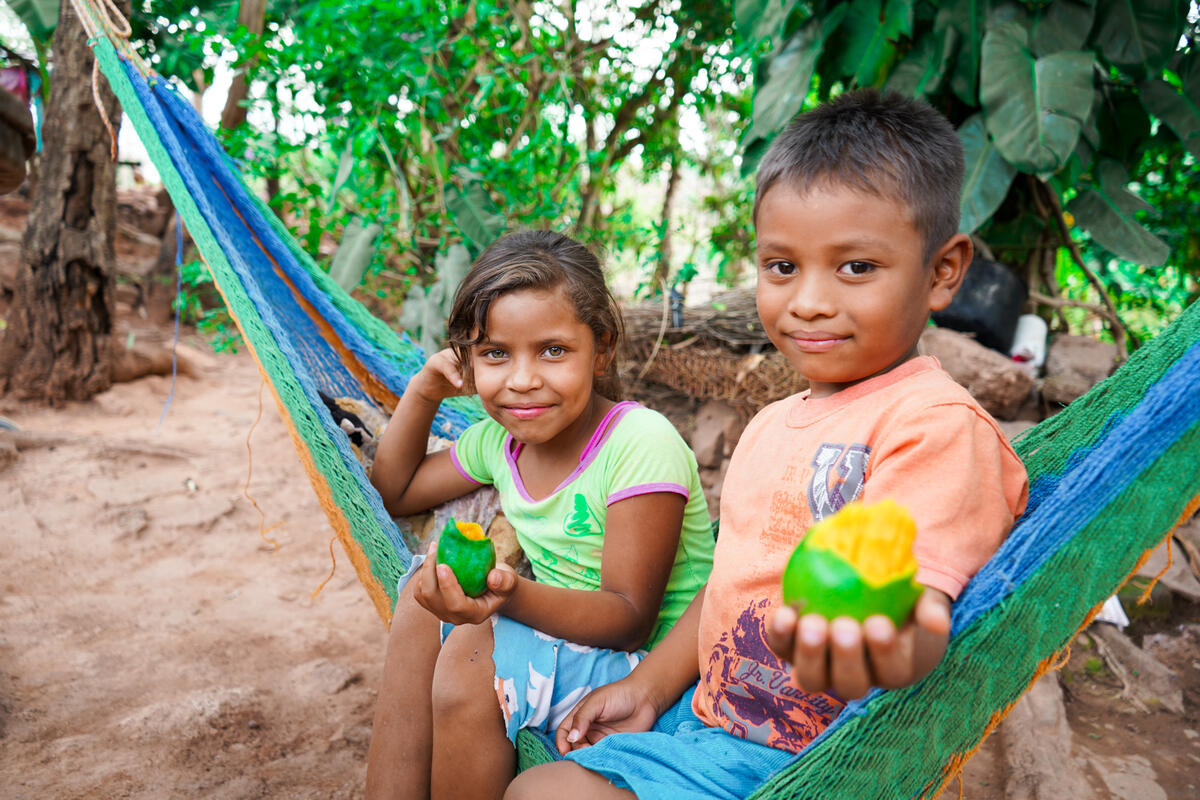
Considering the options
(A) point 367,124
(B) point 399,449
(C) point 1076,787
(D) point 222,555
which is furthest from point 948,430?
(D) point 222,555

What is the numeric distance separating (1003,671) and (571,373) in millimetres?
725

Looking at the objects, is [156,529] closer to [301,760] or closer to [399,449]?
[301,760]

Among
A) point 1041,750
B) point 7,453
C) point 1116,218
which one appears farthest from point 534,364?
point 7,453

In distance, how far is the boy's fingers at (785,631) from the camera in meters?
0.62

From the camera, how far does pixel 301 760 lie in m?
1.77

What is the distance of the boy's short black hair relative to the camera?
36.0 inches

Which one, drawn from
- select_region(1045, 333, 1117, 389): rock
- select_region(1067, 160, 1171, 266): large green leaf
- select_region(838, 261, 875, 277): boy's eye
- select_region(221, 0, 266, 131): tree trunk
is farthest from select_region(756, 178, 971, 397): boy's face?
select_region(221, 0, 266, 131): tree trunk

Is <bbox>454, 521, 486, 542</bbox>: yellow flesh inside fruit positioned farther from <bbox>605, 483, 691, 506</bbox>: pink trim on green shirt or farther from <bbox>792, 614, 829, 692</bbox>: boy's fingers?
<bbox>792, 614, 829, 692</bbox>: boy's fingers

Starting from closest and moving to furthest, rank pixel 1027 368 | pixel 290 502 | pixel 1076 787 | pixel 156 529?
pixel 1076 787 → pixel 1027 368 → pixel 156 529 → pixel 290 502

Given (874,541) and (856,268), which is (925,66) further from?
(874,541)

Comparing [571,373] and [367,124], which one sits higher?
[367,124]

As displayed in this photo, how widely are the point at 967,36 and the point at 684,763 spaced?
272cm

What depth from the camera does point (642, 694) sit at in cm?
112

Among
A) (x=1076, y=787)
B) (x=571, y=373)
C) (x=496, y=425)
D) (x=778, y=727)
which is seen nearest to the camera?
(x=778, y=727)
